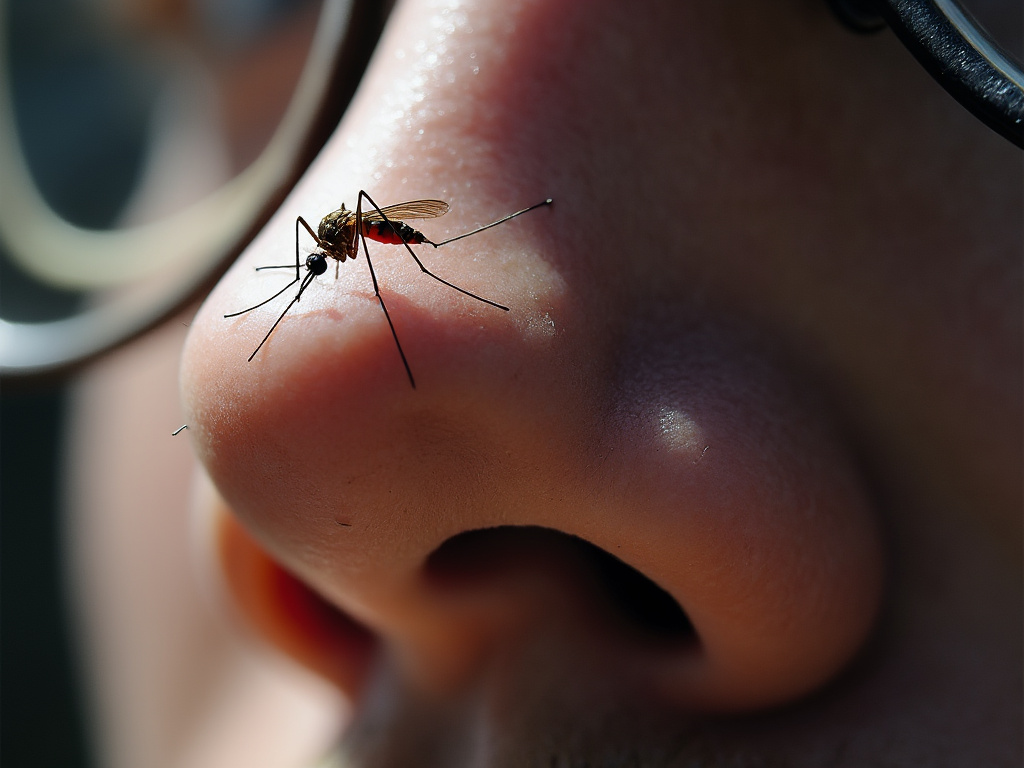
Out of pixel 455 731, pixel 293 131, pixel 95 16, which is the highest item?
pixel 293 131

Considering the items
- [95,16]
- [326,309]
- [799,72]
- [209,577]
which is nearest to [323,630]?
[209,577]

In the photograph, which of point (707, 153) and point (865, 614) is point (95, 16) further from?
point (865, 614)

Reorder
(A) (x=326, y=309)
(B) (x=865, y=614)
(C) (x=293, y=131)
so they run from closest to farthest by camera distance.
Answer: (A) (x=326, y=309), (B) (x=865, y=614), (C) (x=293, y=131)

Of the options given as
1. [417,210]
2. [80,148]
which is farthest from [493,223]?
[80,148]

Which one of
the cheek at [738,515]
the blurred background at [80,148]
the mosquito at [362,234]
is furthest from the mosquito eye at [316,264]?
the blurred background at [80,148]

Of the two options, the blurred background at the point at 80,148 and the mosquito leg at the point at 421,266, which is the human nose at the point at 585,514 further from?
the blurred background at the point at 80,148

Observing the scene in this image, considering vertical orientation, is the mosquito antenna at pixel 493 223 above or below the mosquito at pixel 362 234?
above

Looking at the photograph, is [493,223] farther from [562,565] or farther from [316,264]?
[562,565]

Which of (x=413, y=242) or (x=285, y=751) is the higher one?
(x=413, y=242)
